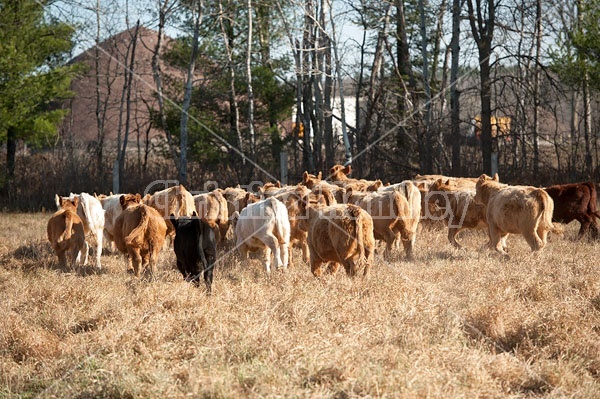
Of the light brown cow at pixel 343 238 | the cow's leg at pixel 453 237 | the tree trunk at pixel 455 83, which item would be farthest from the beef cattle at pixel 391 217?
the tree trunk at pixel 455 83

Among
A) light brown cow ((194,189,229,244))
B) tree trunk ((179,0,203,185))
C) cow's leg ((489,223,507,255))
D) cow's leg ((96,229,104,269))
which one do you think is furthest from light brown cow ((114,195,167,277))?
tree trunk ((179,0,203,185))

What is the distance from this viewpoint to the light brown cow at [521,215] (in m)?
11.3

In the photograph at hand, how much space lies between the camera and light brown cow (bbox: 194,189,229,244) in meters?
13.1

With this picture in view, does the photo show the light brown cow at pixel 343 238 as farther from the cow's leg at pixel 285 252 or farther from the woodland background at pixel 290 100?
the woodland background at pixel 290 100

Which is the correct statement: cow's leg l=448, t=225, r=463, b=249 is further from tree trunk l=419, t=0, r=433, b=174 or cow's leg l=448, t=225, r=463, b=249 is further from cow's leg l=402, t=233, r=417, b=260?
tree trunk l=419, t=0, r=433, b=174

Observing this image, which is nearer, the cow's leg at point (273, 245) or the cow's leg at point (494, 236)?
the cow's leg at point (273, 245)

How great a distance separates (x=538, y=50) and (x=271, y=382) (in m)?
22.8

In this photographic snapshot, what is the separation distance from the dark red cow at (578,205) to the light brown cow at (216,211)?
5.89 metres

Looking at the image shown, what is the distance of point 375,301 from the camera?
307 inches

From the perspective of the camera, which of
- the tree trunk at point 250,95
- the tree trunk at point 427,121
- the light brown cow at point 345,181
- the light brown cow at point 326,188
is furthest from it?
the tree trunk at point 250,95

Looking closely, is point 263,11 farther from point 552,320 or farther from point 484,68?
point 552,320

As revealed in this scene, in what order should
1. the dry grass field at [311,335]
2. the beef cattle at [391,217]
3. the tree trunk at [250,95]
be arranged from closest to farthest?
the dry grass field at [311,335] → the beef cattle at [391,217] → the tree trunk at [250,95]

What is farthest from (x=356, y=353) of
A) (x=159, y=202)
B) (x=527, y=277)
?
(x=159, y=202)

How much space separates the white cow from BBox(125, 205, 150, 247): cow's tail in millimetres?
1560
